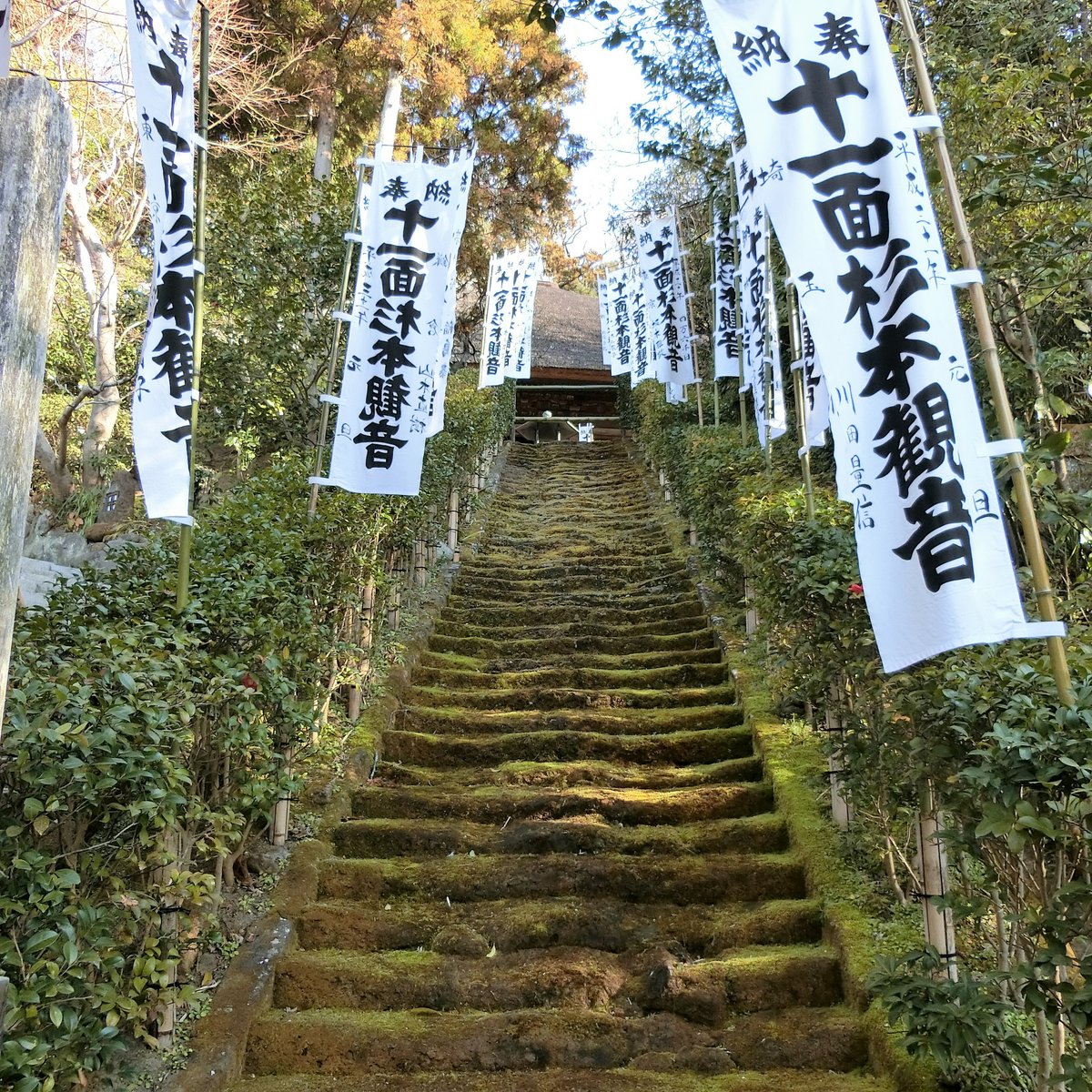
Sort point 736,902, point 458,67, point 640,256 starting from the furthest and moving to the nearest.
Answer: point 458,67 → point 640,256 → point 736,902

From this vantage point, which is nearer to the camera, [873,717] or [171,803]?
[171,803]

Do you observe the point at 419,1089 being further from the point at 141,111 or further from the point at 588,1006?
the point at 141,111

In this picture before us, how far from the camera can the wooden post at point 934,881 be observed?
10.5 feet

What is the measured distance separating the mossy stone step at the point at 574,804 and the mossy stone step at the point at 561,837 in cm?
9

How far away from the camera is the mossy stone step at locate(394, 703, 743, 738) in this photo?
20.0 ft

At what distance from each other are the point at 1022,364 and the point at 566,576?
5.26m

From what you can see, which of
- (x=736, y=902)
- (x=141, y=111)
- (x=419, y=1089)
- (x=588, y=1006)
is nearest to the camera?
(x=419, y=1089)

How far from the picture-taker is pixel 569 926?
4121 mm

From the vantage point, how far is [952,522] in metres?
2.57

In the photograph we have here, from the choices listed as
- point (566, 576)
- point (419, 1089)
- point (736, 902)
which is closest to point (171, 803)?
point (419, 1089)

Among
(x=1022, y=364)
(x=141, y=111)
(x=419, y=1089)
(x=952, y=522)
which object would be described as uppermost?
(x=141, y=111)

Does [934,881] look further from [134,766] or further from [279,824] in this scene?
[279,824]

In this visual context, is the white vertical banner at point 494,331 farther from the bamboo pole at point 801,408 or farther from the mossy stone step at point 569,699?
the mossy stone step at point 569,699

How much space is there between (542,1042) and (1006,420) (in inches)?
108
